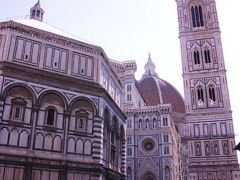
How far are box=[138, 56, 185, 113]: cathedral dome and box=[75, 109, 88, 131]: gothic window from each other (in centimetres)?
6738

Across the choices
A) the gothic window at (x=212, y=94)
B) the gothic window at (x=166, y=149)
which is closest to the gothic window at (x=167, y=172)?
the gothic window at (x=166, y=149)

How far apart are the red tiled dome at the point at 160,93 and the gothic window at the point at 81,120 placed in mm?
67384

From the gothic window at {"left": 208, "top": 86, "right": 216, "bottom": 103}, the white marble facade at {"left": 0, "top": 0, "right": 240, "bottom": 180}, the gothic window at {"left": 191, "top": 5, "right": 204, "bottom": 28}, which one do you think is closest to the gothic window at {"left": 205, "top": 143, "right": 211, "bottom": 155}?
the gothic window at {"left": 208, "top": 86, "right": 216, "bottom": 103}

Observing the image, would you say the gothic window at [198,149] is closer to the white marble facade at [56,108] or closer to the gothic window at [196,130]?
the gothic window at [196,130]

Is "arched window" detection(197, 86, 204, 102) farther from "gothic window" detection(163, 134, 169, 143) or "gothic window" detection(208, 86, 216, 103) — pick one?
"gothic window" detection(163, 134, 169, 143)

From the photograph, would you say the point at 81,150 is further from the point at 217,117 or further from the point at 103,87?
the point at 217,117

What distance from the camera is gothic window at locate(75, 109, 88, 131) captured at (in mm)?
19936

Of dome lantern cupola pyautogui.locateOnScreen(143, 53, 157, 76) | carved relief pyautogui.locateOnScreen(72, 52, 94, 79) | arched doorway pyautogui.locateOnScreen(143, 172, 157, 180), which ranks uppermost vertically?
dome lantern cupola pyautogui.locateOnScreen(143, 53, 157, 76)

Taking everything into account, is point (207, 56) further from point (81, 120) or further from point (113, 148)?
point (81, 120)

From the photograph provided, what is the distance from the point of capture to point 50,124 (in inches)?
750

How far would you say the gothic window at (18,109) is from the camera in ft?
59.4

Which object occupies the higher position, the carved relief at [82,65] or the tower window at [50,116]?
the carved relief at [82,65]

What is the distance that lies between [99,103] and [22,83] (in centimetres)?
540

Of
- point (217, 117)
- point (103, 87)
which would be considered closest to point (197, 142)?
point (217, 117)
